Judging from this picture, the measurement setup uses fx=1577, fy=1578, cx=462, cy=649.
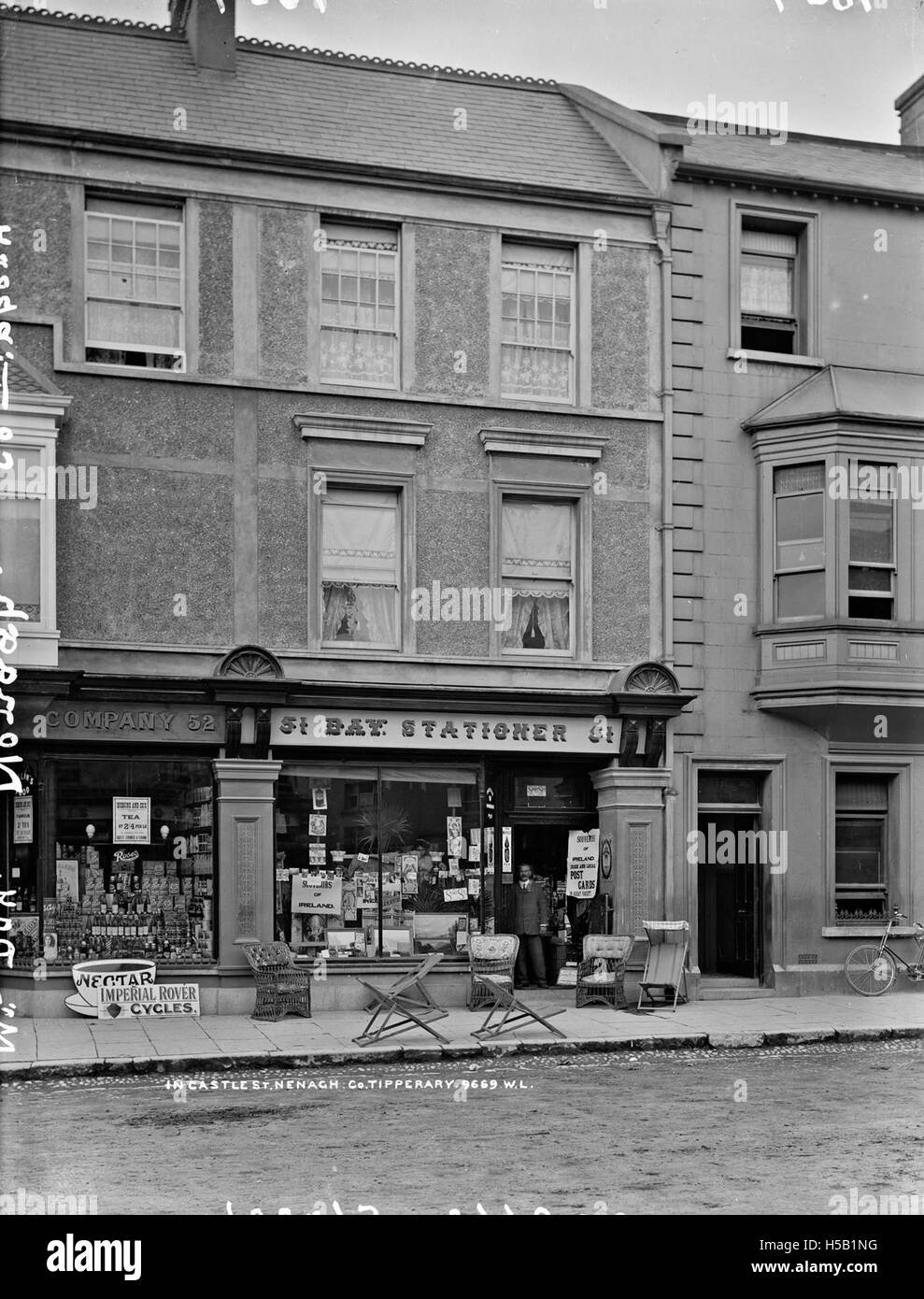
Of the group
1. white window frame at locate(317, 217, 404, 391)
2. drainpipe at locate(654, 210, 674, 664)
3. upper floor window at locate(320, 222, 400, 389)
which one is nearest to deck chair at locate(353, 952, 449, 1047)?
drainpipe at locate(654, 210, 674, 664)

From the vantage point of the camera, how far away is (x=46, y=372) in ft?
61.8

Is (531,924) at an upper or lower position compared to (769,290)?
lower

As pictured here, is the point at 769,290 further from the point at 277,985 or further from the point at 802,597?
the point at 277,985

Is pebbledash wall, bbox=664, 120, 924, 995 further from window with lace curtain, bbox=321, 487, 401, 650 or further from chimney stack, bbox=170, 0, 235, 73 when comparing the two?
chimney stack, bbox=170, 0, 235, 73

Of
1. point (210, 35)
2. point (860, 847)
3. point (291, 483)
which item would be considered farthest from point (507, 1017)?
point (210, 35)

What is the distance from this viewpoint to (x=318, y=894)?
1972cm

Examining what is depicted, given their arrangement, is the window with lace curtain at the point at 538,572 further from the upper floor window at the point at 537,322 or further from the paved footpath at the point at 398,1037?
the paved footpath at the point at 398,1037

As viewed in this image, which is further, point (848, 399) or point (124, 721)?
point (848, 399)

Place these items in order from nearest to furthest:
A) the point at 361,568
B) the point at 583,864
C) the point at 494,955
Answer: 1. the point at 494,955
2. the point at 361,568
3. the point at 583,864

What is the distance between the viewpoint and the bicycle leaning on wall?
2088 centimetres

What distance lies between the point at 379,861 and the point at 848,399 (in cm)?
877

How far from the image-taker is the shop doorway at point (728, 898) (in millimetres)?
21297

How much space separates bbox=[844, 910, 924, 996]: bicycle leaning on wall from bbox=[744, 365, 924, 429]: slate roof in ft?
22.7

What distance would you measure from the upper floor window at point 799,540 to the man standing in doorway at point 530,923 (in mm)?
4916
